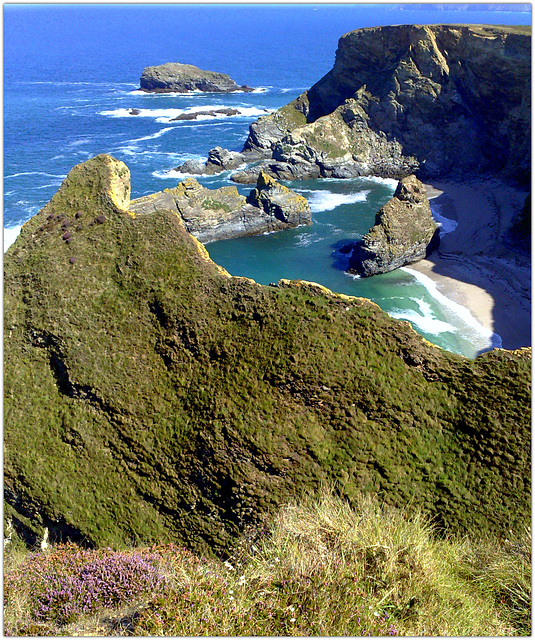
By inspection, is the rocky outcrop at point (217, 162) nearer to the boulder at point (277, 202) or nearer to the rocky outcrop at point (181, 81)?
the boulder at point (277, 202)

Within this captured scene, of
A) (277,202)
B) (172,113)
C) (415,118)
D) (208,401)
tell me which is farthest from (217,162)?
(208,401)

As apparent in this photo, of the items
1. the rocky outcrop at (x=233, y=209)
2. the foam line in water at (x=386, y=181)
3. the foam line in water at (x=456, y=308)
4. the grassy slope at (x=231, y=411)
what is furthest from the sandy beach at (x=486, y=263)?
the grassy slope at (x=231, y=411)

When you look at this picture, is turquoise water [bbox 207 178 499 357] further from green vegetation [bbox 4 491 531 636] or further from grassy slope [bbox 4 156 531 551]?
green vegetation [bbox 4 491 531 636]

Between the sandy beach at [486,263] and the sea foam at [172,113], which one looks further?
the sea foam at [172,113]

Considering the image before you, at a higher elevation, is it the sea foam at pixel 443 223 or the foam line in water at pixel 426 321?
the sea foam at pixel 443 223

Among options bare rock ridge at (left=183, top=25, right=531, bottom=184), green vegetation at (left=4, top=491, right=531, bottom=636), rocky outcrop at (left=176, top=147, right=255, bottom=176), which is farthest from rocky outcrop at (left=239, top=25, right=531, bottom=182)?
green vegetation at (left=4, top=491, right=531, bottom=636)

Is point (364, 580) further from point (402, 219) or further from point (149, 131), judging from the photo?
point (149, 131)
